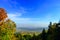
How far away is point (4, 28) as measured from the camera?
32438 millimetres

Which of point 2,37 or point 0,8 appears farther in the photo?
point 0,8

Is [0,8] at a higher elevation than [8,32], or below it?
higher

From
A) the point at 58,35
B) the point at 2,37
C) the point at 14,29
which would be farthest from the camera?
the point at 58,35

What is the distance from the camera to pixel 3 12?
34.1 meters

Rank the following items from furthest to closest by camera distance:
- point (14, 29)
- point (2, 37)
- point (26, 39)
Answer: point (26, 39)
point (14, 29)
point (2, 37)

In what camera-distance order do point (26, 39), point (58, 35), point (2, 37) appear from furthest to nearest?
1. point (26, 39)
2. point (58, 35)
3. point (2, 37)

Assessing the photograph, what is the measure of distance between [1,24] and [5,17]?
1343 mm

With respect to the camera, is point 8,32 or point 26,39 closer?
point 8,32

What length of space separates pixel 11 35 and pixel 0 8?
407cm

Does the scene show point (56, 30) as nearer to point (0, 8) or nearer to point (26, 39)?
point (0, 8)

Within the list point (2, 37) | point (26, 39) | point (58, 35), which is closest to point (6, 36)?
point (2, 37)


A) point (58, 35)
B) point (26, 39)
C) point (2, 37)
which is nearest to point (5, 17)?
point (2, 37)

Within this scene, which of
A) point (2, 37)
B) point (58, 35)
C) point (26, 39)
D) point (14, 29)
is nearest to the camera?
point (2, 37)

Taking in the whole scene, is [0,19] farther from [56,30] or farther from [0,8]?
[56,30]
